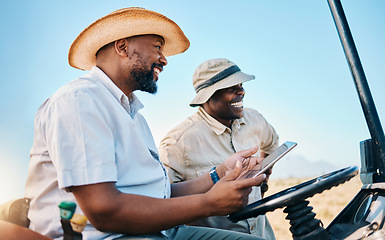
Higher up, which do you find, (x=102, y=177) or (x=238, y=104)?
(x=102, y=177)

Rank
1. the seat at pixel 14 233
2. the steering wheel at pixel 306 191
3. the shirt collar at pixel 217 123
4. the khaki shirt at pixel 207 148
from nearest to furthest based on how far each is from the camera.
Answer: the seat at pixel 14 233 < the steering wheel at pixel 306 191 < the khaki shirt at pixel 207 148 < the shirt collar at pixel 217 123

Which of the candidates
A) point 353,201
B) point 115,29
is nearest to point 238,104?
point 115,29

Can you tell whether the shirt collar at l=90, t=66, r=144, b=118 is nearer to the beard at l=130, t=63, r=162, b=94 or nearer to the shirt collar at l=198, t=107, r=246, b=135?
the beard at l=130, t=63, r=162, b=94

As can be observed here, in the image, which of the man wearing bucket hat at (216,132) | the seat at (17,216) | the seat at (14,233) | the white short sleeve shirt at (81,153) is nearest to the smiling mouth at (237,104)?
the man wearing bucket hat at (216,132)

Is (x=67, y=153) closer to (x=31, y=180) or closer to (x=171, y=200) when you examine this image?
(x=31, y=180)

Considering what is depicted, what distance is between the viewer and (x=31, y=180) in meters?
1.79

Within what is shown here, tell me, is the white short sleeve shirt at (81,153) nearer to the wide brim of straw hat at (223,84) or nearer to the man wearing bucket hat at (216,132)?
the man wearing bucket hat at (216,132)

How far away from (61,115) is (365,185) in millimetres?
1524

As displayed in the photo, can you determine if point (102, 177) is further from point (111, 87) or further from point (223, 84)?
point (223, 84)

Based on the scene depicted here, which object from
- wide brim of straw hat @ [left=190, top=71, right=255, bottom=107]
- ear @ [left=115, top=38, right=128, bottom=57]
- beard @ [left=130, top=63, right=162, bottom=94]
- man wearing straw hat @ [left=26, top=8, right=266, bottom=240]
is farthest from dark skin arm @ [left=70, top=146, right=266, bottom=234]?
wide brim of straw hat @ [left=190, top=71, right=255, bottom=107]

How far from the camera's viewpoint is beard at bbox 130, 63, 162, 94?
2293 millimetres

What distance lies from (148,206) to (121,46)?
1.09 m

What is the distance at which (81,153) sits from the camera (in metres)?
1.58

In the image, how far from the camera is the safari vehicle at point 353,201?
5.65ft
